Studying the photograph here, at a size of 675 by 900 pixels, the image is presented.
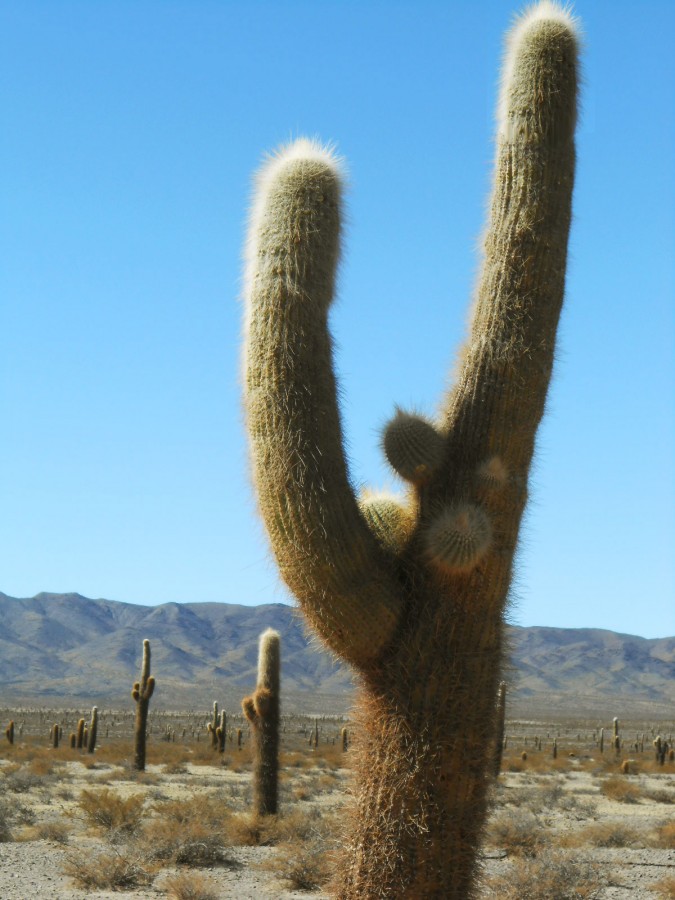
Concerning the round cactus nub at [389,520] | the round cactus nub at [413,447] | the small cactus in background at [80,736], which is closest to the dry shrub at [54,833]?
the round cactus nub at [389,520]

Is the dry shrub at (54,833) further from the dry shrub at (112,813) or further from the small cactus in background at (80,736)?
the small cactus in background at (80,736)

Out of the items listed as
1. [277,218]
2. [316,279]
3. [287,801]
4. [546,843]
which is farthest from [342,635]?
[287,801]

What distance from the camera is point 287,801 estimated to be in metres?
22.8

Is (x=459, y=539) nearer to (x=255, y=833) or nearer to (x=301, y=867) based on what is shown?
(x=301, y=867)

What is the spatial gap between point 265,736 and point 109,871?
14.7 feet

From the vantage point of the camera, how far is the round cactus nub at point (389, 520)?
567 centimetres

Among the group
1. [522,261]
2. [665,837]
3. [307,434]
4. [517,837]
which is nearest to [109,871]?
[517,837]

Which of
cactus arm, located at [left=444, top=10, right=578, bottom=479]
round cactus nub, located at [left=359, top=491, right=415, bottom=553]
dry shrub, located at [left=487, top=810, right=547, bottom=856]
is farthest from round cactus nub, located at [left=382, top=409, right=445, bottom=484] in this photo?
dry shrub, located at [left=487, top=810, right=547, bottom=856]

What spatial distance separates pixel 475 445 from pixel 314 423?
2.97ft

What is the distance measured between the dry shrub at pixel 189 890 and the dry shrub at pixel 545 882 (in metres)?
3.17

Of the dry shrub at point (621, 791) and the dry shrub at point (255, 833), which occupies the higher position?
the dry shrub at point (255, 833)

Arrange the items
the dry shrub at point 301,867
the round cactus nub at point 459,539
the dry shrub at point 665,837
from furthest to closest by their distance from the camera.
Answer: the dry shrub at point 665,837, the dry shrub at point 301,867, the round cactus nub at point 459,539

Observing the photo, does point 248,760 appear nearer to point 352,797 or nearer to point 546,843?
point 546,843

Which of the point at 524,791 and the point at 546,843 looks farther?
the point at 524,791
